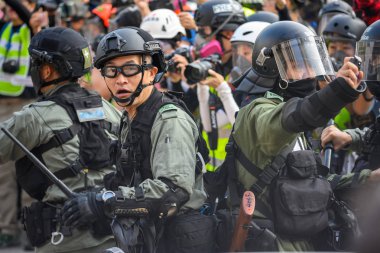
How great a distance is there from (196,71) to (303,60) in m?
2.51

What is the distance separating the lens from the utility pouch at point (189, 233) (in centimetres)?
518

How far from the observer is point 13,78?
1035 centimetres

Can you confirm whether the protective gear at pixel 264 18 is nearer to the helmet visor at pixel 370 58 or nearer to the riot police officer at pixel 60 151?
the helmet visor at pixel 370 58

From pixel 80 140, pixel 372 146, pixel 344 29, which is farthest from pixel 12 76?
pixel 372 146

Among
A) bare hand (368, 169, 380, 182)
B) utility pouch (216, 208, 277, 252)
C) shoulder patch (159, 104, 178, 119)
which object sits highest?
shoulder patch (159, 104, 178, 119)

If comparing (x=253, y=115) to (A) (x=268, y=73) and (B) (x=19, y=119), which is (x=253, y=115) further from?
(B) (x=19, y=119)

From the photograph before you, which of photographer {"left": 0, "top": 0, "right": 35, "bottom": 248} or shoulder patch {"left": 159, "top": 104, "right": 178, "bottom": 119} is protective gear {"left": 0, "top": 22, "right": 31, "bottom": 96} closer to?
photographer {"left": 0, "top": 0, "right": 35, "bottom": 248}

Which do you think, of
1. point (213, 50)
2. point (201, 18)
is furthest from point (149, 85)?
point (201, 18)

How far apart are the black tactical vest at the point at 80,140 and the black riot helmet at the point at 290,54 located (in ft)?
3.58

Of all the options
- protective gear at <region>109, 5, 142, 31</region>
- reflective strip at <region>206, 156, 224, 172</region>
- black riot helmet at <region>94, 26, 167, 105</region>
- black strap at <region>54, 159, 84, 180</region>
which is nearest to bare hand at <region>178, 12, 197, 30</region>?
protective gear at <region>109, 5, 142, 31</region>

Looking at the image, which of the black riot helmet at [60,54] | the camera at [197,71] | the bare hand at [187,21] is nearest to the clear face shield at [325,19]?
the bare hand at [187,21]

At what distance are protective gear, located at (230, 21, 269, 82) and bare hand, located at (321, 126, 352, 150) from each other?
1792 mm

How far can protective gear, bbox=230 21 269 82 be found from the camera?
26.9ft

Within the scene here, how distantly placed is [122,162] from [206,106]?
3190 mm
